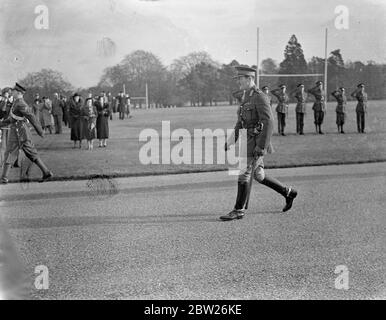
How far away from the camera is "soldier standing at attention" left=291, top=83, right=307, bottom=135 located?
56.1 ft

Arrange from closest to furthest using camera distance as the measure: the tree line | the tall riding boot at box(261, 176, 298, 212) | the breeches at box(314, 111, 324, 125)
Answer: the tall riding boot at box(261, 176, 298, 212) → the tree line → the breeches at box(314, 111, 324, 125)

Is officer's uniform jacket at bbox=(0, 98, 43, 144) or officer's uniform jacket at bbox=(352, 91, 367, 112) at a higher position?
officer's uniform jacket at bbox=(352, 91, 367, 112)

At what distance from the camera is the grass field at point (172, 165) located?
1022 cm

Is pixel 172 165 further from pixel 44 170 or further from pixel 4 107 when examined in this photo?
pixel 4 107

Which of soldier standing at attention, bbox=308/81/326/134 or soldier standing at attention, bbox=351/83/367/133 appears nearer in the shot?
soldier standing at attention, bbox=351/83/367/133

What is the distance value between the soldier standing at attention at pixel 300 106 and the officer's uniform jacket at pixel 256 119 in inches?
448

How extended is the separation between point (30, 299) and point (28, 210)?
3.34 meters

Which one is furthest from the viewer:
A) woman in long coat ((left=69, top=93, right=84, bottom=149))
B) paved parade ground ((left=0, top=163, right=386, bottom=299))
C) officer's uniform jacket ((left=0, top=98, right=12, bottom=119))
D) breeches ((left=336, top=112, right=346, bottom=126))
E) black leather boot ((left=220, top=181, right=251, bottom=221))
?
breeches ((left=336, top=112, right=346, bottom=126))

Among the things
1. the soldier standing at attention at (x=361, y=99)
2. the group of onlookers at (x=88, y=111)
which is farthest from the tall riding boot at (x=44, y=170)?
the soldier standing at attention at (x=361, y=99)

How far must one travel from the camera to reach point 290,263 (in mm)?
4430

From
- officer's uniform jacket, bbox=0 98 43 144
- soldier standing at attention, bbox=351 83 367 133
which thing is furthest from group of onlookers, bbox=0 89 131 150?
soldier standing at attention, bbox=351 83 367 133

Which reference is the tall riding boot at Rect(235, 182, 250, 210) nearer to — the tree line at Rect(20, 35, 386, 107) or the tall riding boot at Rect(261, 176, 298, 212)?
the tall riding boot at Rect(261, 176, 298, 212)

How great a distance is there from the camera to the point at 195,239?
5.26 metres
